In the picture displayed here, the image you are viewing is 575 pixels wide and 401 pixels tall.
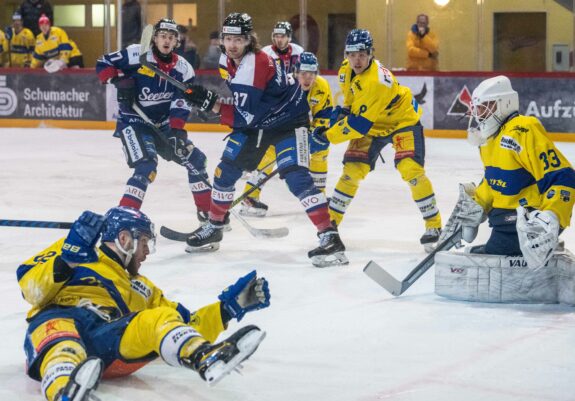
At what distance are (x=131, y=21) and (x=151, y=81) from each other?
7117 mm

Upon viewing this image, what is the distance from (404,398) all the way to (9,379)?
1.19 meters

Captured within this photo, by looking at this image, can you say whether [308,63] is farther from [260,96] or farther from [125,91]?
[260,96]

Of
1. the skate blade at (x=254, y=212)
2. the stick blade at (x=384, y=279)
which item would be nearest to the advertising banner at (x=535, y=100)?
the skate blade at (x=254, y=212)

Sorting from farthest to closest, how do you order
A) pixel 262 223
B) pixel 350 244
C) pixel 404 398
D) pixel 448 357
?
pixel 262 223 < pixel 350 244 < pixel 448 357 < pixel 404 398

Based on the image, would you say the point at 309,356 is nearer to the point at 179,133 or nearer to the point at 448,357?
the point at 448,357

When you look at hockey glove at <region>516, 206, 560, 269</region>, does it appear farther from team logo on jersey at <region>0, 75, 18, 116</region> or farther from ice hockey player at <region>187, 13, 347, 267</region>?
team logo on jersey at <region>0, 75, 18, 116</region>

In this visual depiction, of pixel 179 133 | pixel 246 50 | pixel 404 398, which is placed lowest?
pixel 404 398

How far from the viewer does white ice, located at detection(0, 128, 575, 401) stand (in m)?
3.40

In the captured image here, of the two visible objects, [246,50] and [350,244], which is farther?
[350,244]

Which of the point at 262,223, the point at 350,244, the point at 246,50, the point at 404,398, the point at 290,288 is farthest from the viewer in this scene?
the point at 262,223

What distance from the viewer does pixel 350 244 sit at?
6145mm

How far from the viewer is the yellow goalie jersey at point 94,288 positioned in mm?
3342

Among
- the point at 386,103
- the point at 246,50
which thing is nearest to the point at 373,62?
the point at 386,103

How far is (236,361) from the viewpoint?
9.80 feet
